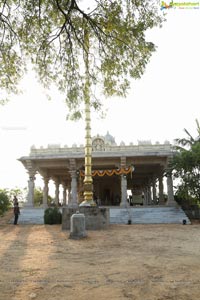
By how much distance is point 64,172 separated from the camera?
2852 centimetres

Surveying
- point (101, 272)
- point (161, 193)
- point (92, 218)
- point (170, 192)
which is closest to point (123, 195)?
point (170, 192)

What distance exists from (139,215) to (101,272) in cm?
1503

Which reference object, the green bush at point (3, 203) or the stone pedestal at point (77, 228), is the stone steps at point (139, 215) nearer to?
the green bush at point (3, 203)

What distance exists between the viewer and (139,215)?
19.8 meters

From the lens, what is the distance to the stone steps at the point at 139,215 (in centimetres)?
1842

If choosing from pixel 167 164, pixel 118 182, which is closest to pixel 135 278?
pixel 167 164

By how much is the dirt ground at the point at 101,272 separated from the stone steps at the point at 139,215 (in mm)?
10489

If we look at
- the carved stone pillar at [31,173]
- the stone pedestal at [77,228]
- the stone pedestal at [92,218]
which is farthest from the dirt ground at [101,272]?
the carved stone pillar at [31,173]

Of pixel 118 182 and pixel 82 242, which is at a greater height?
pixel 118 182

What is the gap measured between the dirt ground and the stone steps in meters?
10.5

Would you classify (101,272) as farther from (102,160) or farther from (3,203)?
(102,160)

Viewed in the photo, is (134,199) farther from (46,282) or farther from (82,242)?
(46,282)

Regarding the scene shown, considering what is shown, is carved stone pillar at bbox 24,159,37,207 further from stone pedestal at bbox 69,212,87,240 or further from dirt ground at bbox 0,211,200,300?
dirt ground at bbox 0,211,200,300

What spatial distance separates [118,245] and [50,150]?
54.8ft
